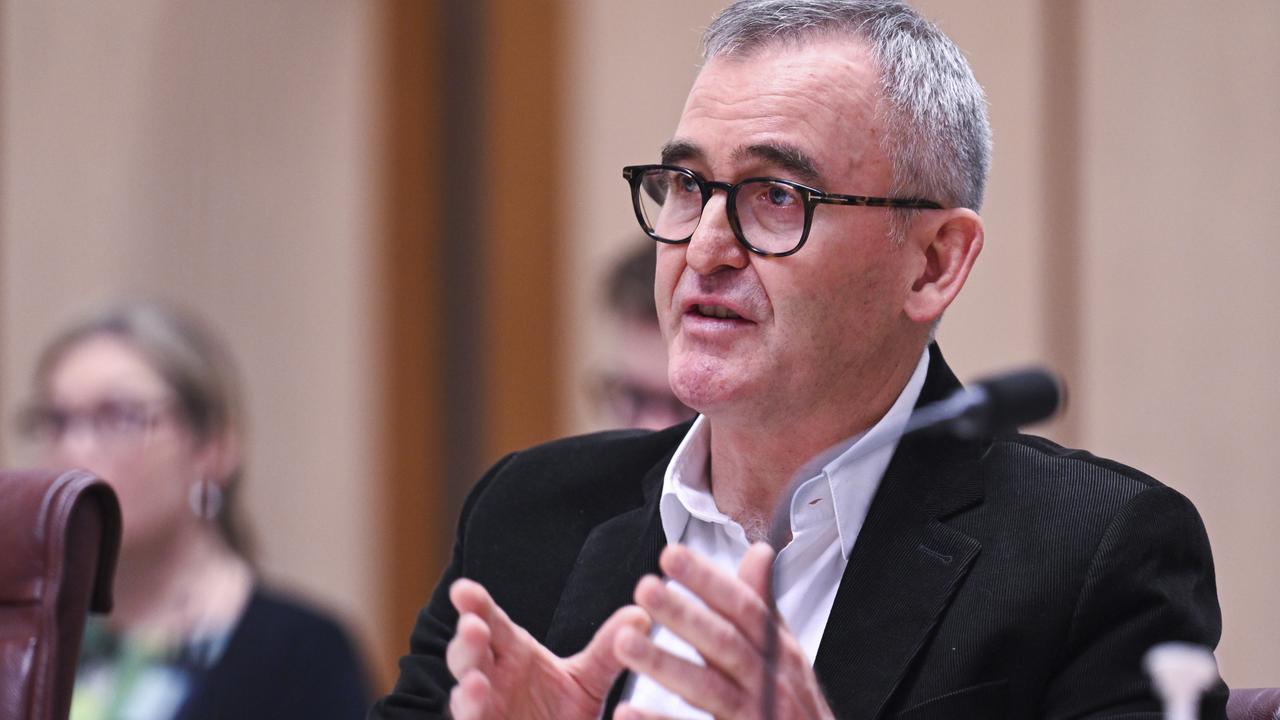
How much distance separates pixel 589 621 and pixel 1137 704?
0.67 meters

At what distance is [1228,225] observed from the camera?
11.5 ft

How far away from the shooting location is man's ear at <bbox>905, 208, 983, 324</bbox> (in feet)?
6.43

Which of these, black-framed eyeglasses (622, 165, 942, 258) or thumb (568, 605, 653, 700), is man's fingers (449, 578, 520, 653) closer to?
thumb (568, 605, 653, 700)

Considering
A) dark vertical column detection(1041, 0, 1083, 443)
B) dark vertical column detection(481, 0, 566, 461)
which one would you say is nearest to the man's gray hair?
Answer: dark vertical column detection(1041, 0, 1083, 443)

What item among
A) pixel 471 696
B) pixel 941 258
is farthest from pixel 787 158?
pixel 471 696

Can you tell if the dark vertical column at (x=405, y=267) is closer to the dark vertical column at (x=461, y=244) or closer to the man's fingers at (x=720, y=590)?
the dark vertical column at (x=461, y=244)

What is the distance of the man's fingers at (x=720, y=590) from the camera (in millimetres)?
1453

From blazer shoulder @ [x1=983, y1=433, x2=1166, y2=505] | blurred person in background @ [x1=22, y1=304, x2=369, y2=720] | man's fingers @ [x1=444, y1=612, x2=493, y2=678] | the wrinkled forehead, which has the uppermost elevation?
the wrinkled forehead

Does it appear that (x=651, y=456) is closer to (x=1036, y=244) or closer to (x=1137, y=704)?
(x=1137, y=704)

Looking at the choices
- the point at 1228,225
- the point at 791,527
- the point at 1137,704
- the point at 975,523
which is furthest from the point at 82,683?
the point at 1228,225

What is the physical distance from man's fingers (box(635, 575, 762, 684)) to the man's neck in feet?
1.51

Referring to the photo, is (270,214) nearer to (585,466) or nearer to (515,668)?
(585,466)

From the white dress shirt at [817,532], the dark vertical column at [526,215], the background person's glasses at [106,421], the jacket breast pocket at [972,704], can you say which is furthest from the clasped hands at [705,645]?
the dark vertical column at [526,215]

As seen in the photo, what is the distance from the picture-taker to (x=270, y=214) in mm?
5527
